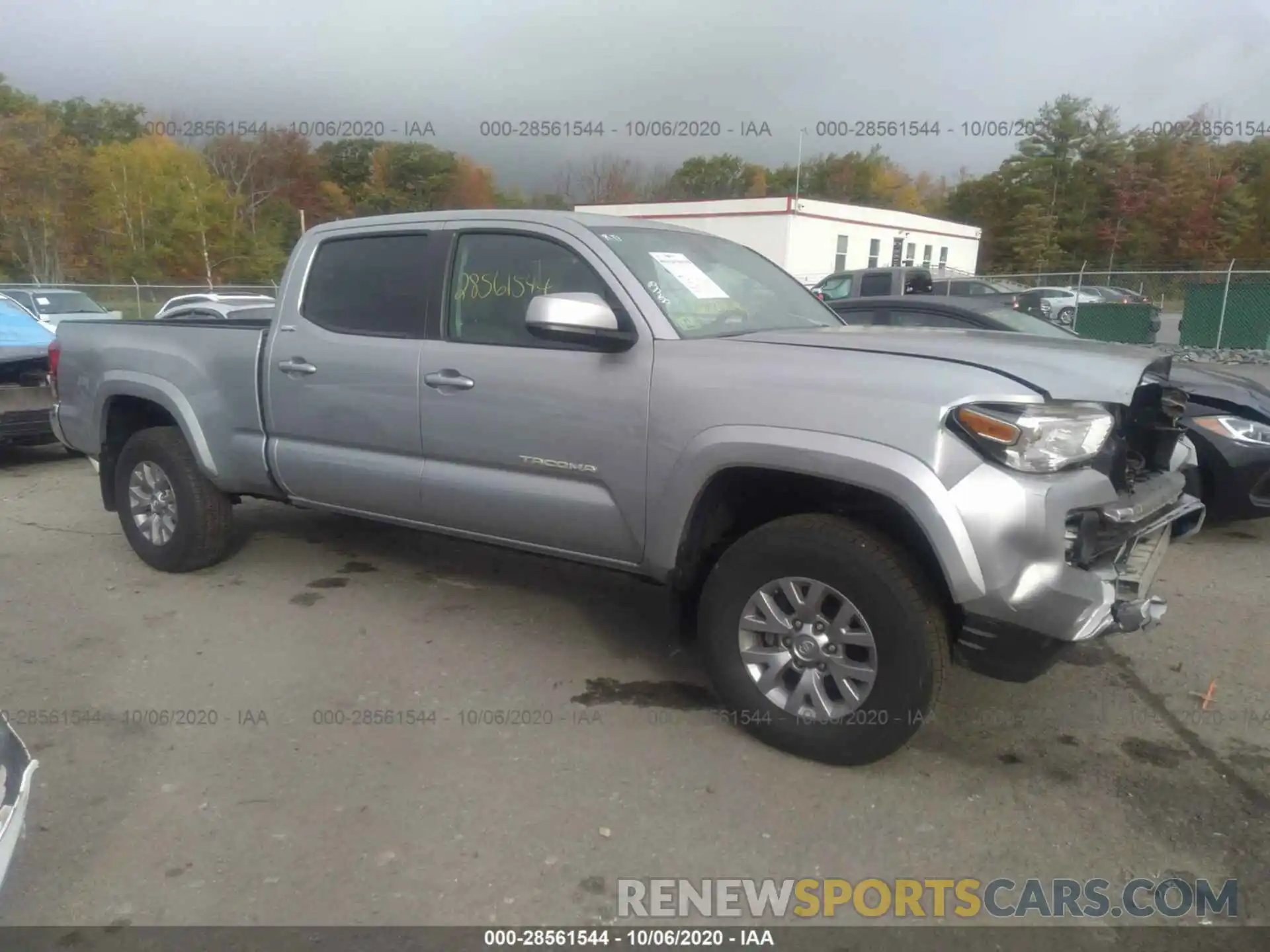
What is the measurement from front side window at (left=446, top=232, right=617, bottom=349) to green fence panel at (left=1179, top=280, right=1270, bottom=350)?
18.9 meters

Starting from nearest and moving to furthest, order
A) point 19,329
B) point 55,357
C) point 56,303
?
point 55,357
point 19,329
point 56,303

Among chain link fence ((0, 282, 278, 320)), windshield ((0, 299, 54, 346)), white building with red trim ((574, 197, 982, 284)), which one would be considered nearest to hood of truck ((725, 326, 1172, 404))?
windshield ((0, 299, 54, 346))

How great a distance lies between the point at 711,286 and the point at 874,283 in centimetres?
1211

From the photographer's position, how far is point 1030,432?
2.93 meters

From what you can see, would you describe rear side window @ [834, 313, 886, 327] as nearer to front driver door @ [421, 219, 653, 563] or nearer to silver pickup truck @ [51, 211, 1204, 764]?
silver pickup truck @ [51, 211, 1204, 764]

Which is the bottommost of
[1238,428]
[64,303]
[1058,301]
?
[64,303]

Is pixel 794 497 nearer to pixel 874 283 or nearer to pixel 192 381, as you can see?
pixel 192 381

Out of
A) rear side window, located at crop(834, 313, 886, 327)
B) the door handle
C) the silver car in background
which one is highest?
rear side window, located at crop(834, 313, 886, 327)

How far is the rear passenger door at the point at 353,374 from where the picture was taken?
14.4 ft

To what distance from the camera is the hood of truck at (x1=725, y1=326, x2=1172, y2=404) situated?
3117mm

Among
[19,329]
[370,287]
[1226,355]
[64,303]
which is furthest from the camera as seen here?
[64,303]

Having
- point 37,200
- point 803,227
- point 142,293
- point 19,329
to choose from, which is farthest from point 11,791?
point 37,200

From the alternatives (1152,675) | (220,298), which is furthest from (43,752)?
(220,298)

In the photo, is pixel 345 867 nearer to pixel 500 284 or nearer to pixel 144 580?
pixel 500 284
